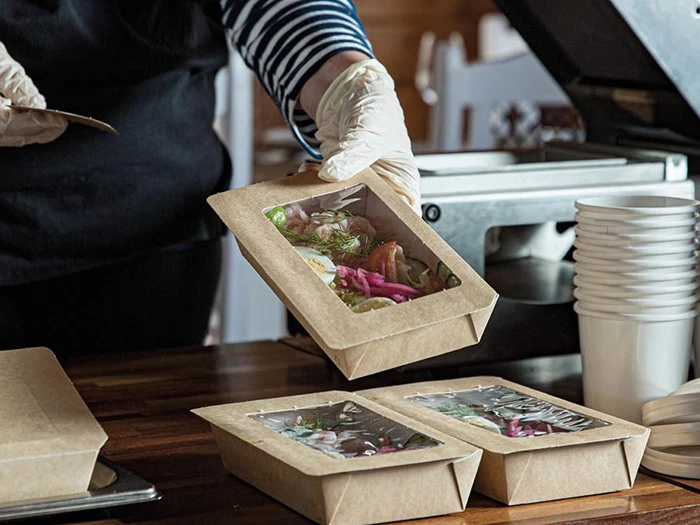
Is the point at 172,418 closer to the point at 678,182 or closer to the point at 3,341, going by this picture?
the point at 3,341

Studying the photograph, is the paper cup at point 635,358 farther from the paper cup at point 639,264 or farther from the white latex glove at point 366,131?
the white latex glove at point 366,131

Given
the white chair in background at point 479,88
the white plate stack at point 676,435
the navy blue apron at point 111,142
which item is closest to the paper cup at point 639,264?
the white plate stack at point 676,435

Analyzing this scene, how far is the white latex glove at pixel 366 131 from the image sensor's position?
3.19ft

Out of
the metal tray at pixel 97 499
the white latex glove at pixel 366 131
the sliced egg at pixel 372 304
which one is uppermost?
the white latex glove at pixel 366 131

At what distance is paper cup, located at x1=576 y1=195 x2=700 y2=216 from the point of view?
3.15 feet

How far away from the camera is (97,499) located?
0.75 m

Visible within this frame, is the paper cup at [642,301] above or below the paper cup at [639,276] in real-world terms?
below

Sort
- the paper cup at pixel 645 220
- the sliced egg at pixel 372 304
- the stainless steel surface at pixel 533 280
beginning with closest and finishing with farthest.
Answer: the sliced egg at pixel 372 304
the paper cup at pixel 645 220
the stainless steel surface at pixel 533 280

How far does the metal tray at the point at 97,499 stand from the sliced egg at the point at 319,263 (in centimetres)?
21

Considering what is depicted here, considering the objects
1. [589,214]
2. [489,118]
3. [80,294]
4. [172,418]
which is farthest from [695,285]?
[489,118]

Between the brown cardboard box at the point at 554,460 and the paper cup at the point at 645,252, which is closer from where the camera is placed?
the brown cardboard box at the point at 554,460

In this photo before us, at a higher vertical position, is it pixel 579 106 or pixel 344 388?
pixel 579 106

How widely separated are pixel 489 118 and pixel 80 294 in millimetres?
2542

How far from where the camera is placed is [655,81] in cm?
138
